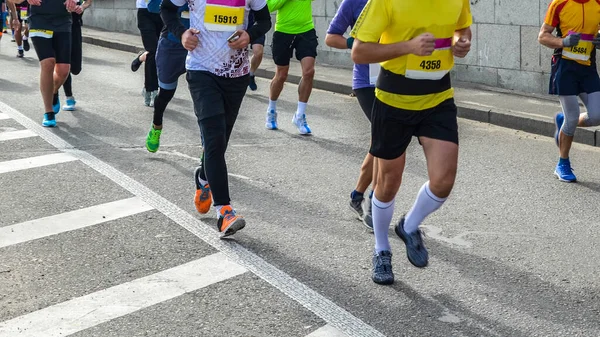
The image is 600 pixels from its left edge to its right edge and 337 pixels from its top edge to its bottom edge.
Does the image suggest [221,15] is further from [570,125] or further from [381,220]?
[570,125]

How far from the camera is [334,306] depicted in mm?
4992

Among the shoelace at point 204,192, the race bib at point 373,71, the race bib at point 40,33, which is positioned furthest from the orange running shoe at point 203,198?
the race bib at point 40,33

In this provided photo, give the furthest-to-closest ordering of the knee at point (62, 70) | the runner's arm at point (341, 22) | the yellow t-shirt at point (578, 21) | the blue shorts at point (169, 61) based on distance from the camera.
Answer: the knee at point (62, 70) → the blue shorts at point (169, 61) → the yellow t-shirt at point (578, 21) → the runner's arm at point (341, 22)

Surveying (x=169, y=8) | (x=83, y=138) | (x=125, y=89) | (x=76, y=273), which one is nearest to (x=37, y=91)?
(x=125, y=89)

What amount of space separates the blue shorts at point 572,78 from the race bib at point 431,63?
131 inches

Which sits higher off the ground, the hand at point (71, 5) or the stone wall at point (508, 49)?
the hand at point (71, 5)

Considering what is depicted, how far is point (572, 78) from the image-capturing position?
8141 millimetres

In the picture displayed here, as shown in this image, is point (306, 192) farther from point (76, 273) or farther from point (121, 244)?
point (76, 273)

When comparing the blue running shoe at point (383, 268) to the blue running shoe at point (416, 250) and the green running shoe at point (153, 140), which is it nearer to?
the blue running shoe at point (416, 250)

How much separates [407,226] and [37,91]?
29.0 feet

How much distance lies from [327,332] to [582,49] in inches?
175

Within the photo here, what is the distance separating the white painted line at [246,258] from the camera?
15.7 feet

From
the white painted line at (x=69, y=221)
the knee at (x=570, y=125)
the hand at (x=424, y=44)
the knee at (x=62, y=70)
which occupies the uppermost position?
the hand at (x=424, y=44)

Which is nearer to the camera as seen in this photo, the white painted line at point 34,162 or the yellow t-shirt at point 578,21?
the yellow t-shirt at point 578,21
